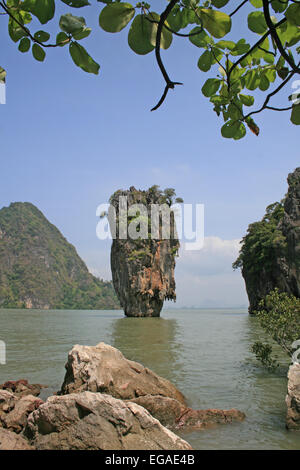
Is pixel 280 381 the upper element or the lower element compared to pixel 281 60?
lower

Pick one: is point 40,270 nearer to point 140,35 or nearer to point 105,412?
point 105,412

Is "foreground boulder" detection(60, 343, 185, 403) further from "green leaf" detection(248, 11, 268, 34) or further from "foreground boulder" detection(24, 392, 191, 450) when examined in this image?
"green leaf" detection(248, 11, 268, 34)

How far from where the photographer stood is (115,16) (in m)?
0.88

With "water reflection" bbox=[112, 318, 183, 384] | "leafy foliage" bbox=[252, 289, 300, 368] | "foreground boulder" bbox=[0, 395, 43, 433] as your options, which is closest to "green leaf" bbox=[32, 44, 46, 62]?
"foreground boulder" bbox=[0, 395, 43, 433]

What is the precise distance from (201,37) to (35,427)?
155 inches

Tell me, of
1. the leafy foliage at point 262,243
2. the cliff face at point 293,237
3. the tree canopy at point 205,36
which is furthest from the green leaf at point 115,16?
the leafy foliage at point 262,243

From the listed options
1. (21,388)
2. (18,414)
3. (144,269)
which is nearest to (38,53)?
(18,414)

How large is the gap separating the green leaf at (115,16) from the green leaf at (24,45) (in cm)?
37

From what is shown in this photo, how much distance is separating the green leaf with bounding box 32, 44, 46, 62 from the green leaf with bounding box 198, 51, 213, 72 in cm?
51

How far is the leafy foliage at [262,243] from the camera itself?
29.8 m

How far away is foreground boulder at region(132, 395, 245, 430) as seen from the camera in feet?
15.2

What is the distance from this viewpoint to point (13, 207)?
406 feet

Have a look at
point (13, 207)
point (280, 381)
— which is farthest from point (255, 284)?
point (13, 207)
